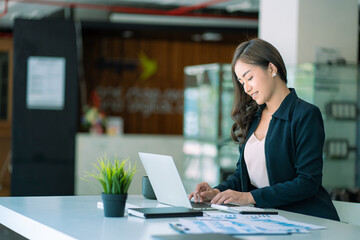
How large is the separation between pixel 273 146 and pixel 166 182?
0.52 metres

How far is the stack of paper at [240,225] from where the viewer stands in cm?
186

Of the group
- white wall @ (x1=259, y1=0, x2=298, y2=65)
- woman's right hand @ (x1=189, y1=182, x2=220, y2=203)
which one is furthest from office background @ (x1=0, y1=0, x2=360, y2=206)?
woman's right hand @ (x1=189, y1=182, x2=220, y2=203)

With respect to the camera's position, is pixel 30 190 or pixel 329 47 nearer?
pixel 329 47

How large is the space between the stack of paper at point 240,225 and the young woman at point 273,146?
288 millimetres

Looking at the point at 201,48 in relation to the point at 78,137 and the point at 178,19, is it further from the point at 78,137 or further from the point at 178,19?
the point at 78,137

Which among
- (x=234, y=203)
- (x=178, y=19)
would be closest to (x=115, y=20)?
(x=178, y=19)

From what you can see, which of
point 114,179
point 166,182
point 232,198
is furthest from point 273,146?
point 114,179

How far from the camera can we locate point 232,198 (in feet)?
8.08

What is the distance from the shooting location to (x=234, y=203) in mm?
2590

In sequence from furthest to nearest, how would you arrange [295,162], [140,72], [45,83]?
[140,72]
[45,83]
[295,162]

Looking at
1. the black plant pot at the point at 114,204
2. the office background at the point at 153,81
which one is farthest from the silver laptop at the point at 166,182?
the office background at the point at 153,81

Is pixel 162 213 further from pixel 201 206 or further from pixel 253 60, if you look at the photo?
pixel 253 60

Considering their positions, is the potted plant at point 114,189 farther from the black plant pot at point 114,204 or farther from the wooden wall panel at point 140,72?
the wooden wall panel at point 140,72

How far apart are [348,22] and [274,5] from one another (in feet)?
2.41
